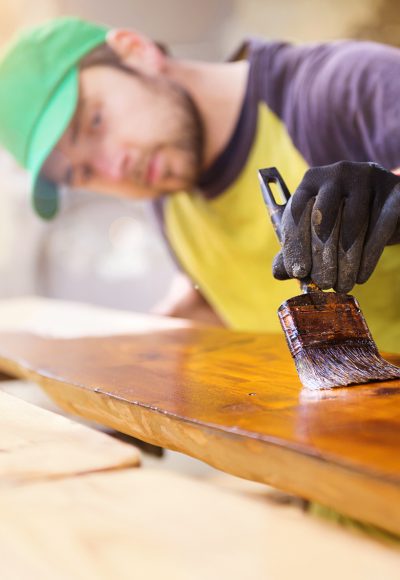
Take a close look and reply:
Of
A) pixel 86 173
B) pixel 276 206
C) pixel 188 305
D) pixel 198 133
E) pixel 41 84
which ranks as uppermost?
pixel 41 84

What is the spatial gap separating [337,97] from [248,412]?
52.2 inches

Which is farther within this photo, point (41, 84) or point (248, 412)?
point (41, 84)

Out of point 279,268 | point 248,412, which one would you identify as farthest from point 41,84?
point 248,412

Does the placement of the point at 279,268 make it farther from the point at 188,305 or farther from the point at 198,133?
the point at 188,305

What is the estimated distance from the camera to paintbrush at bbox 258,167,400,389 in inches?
44.7

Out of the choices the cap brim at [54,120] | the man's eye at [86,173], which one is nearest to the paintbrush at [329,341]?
the cap brim at [54,120]

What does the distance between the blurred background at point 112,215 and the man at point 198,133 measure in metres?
0.16

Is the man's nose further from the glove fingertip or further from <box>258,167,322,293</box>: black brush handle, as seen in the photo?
the glove fingertip

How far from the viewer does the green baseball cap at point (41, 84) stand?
2617 millimetres

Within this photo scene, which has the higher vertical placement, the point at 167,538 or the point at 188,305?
the point at 167,538

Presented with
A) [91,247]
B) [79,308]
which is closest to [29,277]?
[91,247]

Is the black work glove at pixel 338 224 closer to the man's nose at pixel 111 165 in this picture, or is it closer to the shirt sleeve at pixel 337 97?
the shirt sleeve at pixel 337 97

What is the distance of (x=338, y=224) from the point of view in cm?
122

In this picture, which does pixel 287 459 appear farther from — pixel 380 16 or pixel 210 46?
pixel 210 46
